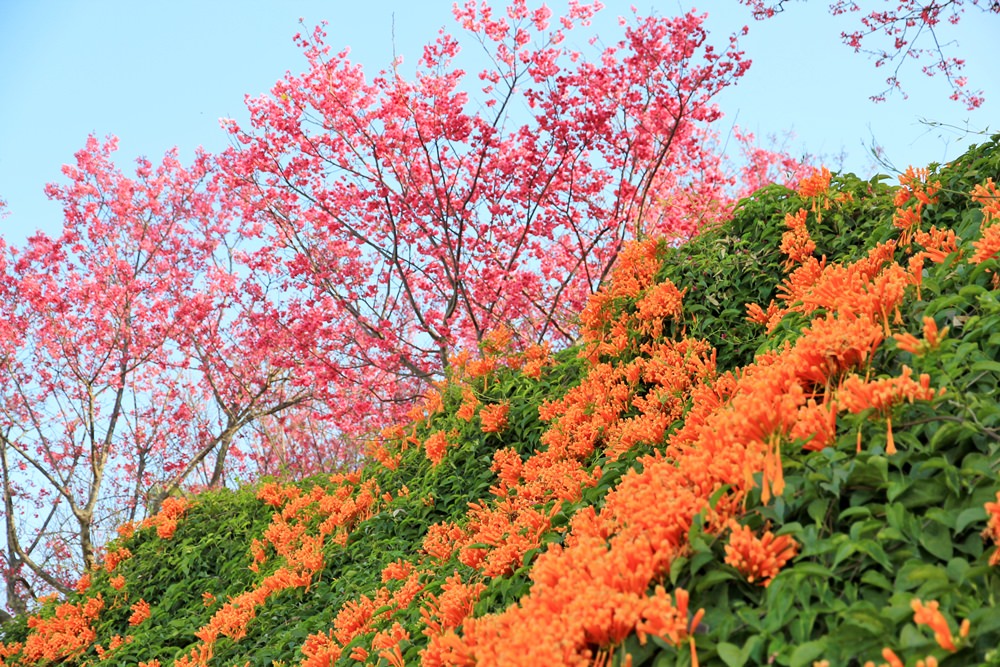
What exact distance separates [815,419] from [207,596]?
562 centimetres

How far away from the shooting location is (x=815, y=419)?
8.18ft

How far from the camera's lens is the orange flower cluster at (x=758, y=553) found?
213 centimetres

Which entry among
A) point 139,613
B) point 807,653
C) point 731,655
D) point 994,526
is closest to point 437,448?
point 139,613

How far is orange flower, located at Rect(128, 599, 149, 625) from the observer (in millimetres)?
7039

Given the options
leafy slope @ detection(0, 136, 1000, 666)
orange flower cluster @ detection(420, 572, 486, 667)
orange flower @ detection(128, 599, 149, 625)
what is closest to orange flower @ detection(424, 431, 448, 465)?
leafy slope @ detection(0, 136, 1000, 666)

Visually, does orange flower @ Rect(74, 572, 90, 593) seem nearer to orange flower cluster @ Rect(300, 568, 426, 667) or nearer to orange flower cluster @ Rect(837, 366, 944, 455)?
orange flower cluster @ Rect(300, 568, 426, 667)

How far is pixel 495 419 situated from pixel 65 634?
5.19 m

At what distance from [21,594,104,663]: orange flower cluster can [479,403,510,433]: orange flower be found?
4.74m

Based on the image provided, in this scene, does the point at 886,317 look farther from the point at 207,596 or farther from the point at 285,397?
the point at 285,397

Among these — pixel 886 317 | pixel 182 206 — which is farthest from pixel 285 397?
pixel 886 317

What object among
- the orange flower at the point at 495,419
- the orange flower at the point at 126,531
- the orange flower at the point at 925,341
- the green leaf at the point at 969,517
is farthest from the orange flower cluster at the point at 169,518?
the green leaf at the point at 969,517

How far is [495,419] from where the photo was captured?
210 inches

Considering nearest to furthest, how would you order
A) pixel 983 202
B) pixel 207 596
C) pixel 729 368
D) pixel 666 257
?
pixel 983 202 → pixel 729 368 → pixel 666 257 → pixel 207 596

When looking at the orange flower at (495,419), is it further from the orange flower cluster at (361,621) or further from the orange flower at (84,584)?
the orange flower at (84,584)
